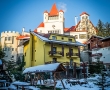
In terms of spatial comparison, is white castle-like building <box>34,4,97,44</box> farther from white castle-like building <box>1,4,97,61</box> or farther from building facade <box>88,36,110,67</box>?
building facade <box>88,36,110,67</box>

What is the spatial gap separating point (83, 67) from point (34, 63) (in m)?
6.01

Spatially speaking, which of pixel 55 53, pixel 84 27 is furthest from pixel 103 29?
pixel 55 53

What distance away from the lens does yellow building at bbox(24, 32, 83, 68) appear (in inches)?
793

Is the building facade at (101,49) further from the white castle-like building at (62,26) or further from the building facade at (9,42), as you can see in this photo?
the building facade at (9,42)

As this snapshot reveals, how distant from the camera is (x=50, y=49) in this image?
20531 millimetres

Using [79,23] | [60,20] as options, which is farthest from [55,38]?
[79,23]

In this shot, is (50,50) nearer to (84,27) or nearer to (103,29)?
(84,27)

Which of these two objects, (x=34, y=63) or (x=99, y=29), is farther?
(x=99, y=29)

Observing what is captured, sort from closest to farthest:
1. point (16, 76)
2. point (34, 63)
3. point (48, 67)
→ point (48, 67), point (16, 76), point (34, 63)

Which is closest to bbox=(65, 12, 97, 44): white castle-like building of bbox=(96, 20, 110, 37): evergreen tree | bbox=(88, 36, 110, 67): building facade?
bbox=(96, 20, 110, 37): evergreen tree

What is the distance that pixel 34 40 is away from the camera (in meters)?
22.0

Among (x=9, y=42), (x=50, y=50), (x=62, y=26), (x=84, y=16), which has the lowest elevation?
(x=50, y=50)

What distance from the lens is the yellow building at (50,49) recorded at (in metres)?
20.1

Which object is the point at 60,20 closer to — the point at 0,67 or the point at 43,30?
the point at 43,30
